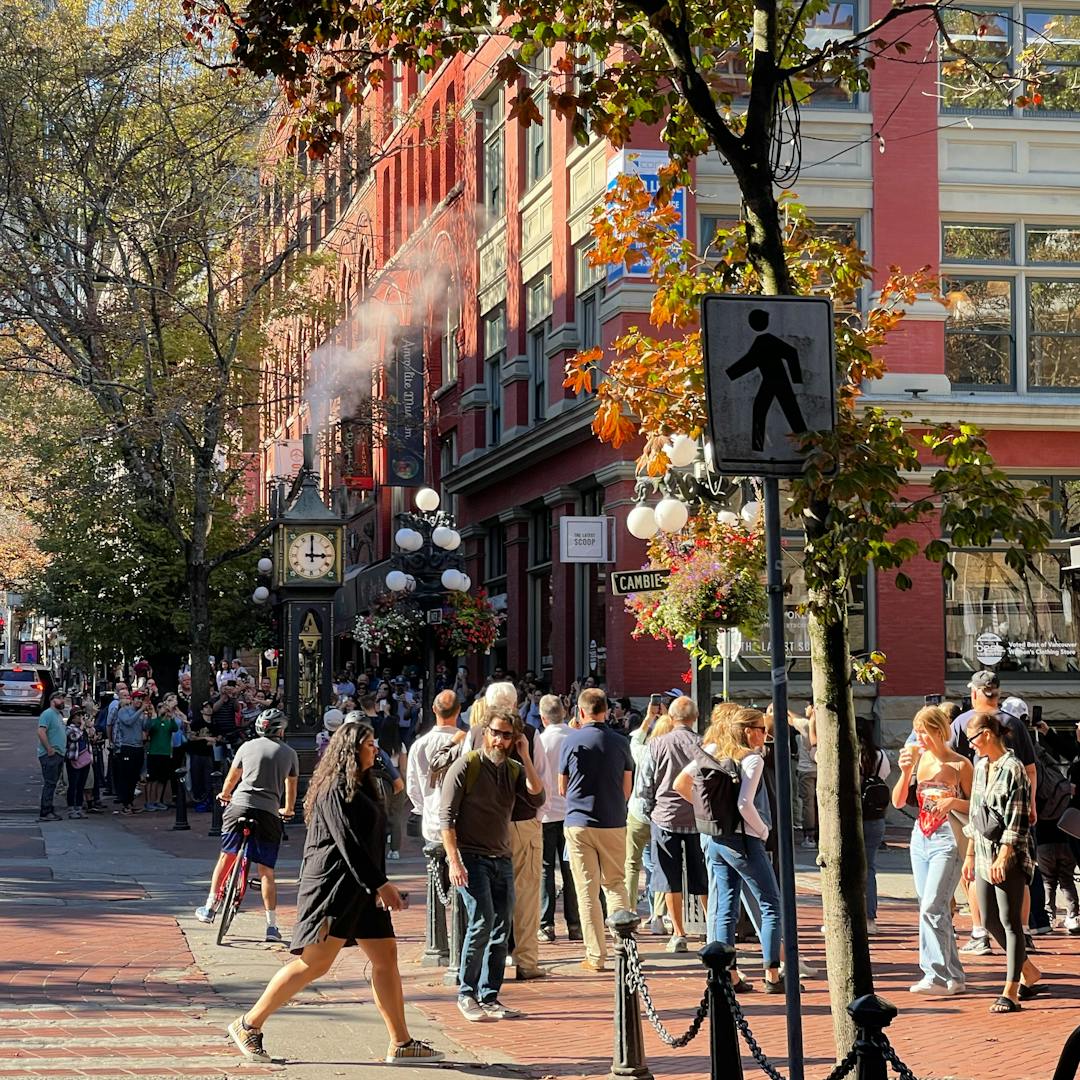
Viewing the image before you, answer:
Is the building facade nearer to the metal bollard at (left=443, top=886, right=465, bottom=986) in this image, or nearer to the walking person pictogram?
the metal bollard at (left=443, top=886, right=465, bottom=986)

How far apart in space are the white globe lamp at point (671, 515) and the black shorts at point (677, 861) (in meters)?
3.87

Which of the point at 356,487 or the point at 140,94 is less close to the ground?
the point at 140,94

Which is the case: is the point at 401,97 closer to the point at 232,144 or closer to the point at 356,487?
the point at 356,487

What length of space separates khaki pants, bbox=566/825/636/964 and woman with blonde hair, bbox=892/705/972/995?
219 centimetres

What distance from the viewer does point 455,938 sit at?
1200 cm

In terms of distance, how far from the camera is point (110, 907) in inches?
615

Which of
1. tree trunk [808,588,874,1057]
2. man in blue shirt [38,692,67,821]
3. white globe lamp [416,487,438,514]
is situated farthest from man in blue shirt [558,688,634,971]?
man in blue shirt [38,692,67,821]

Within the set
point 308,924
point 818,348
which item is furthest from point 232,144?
point 818,348

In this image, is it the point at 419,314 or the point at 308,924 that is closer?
the point at 308,924

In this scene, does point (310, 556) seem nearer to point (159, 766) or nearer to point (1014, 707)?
point (159, 766)

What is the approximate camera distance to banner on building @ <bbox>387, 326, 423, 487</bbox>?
3953 centimetres

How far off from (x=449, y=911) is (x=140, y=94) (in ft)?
63.5

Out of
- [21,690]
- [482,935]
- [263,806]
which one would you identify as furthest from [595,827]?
[21,690]

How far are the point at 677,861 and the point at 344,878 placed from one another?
4.67m
